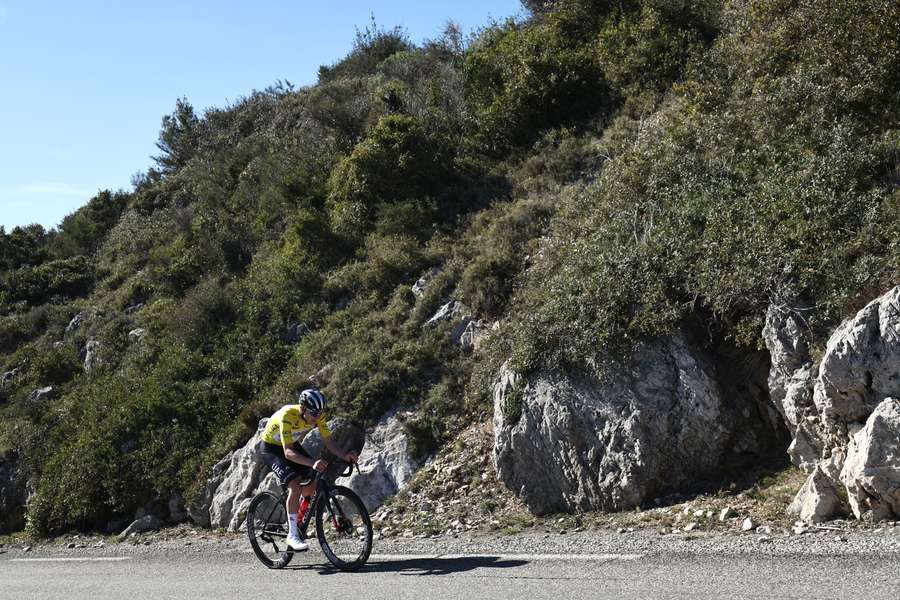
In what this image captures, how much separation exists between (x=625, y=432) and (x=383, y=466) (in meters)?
4.15

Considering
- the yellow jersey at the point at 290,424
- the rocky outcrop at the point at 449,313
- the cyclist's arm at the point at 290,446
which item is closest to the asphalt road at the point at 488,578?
the cyclist's arm at the point at 290,446

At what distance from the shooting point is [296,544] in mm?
8164

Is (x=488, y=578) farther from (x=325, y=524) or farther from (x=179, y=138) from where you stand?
(x=179, y=138)

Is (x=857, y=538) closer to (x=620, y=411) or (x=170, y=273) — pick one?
(x=620, y=411)

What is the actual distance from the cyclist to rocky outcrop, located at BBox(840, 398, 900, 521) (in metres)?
4.98

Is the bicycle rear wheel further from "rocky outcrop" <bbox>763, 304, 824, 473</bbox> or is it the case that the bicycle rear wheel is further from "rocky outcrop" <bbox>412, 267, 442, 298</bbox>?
"rocky outcrop" <bbox>412, 267, 442, 298</bbox>

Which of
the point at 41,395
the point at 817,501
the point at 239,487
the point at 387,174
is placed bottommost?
the point at 817,501

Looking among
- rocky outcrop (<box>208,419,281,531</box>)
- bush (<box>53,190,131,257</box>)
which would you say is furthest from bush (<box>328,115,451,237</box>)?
bush (<box>53,190,131,257</box>)

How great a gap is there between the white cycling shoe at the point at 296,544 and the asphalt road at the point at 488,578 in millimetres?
251

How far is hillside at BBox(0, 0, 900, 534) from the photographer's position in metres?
9.55

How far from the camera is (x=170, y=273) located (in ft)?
69.6

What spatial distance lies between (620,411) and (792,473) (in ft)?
6.57

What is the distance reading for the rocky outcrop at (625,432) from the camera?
8984 mm

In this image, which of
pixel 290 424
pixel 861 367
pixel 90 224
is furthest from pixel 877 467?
pixel 90 224
